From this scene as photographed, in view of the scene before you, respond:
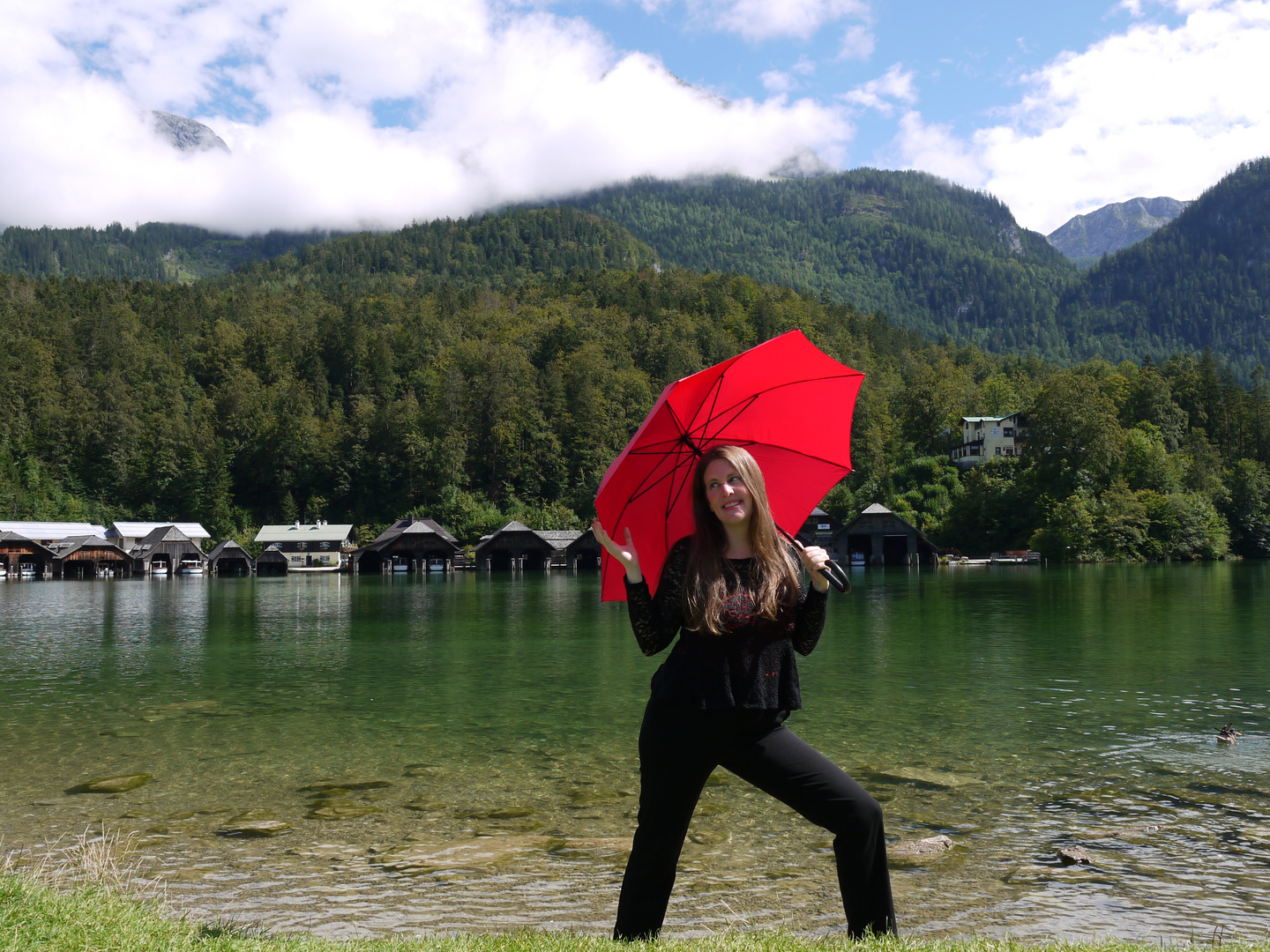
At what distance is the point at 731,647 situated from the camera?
4.02 m

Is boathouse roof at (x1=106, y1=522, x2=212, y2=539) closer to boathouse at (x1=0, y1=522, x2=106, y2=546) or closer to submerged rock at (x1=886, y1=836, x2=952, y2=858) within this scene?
boathouse at (x1=0, y1=522, x2=106, y2=546)

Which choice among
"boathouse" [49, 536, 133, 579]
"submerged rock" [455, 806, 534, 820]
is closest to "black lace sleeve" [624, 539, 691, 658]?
"submerged rock" [455, 806, 534, 820]

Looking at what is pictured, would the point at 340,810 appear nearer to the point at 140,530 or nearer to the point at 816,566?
the point at 816,566

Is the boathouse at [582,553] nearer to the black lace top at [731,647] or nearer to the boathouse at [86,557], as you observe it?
the boathouse at [86,557]

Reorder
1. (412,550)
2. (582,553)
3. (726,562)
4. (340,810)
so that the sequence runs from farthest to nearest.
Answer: (412,550) < (582,553) < (340,810) < (726,562)

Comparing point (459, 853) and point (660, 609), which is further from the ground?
point (660, 609)

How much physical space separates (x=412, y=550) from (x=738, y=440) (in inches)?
3559

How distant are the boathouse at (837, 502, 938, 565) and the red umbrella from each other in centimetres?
7991

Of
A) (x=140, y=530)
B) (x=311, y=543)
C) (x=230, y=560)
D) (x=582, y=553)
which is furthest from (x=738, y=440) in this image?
(x=140, y=530)

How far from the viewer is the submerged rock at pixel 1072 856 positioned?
778 centimetres

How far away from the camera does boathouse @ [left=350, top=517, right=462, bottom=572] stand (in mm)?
91875

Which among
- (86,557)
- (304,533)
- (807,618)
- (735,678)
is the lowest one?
(86,557)

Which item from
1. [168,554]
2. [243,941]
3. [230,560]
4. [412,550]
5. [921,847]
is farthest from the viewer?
[230,560]

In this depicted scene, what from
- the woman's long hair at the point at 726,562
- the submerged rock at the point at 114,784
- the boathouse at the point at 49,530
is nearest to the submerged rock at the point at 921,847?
the woman's long hair at the point at 726,562
